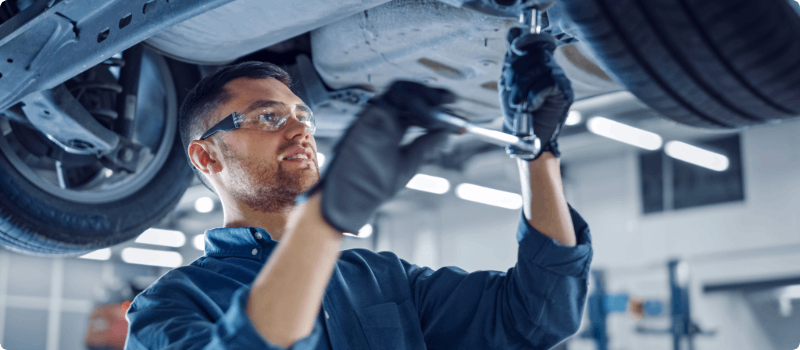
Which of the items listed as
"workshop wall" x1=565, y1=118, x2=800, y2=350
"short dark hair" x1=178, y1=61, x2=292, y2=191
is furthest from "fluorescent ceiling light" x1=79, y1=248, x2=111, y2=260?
"short dark hair" x1=178, y1=61, x2=292, y2=191

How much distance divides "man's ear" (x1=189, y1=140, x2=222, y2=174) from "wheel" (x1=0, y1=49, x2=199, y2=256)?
483 millimetres

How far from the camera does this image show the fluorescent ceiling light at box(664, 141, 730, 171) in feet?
24.3

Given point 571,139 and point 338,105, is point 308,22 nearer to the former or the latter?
point 338,105

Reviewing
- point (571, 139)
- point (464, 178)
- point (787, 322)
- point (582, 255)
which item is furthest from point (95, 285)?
point (582, 255)

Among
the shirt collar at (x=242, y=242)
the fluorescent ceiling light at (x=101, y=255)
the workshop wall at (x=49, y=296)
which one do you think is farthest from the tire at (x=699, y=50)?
the fluorescent ceiling light at (x=101, y=255)

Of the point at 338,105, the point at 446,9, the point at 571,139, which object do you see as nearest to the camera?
the point at 446,9

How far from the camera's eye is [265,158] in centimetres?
128

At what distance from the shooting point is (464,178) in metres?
8.67

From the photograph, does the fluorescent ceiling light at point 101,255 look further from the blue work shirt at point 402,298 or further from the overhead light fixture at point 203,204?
the blue work shirt at point 402,298

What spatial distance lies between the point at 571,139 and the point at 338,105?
19.5 feet

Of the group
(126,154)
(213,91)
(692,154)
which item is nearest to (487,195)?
(692,154)

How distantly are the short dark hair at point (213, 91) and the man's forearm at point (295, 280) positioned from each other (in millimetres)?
670

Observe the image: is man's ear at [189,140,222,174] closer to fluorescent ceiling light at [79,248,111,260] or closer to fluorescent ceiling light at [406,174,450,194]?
fluorescent ceiling light at [406,174,450,194]

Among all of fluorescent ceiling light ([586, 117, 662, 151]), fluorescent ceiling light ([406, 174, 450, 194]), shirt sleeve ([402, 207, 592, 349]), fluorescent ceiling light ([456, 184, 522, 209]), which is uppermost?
shirt sleeve ([402, 207, 592, 349])
